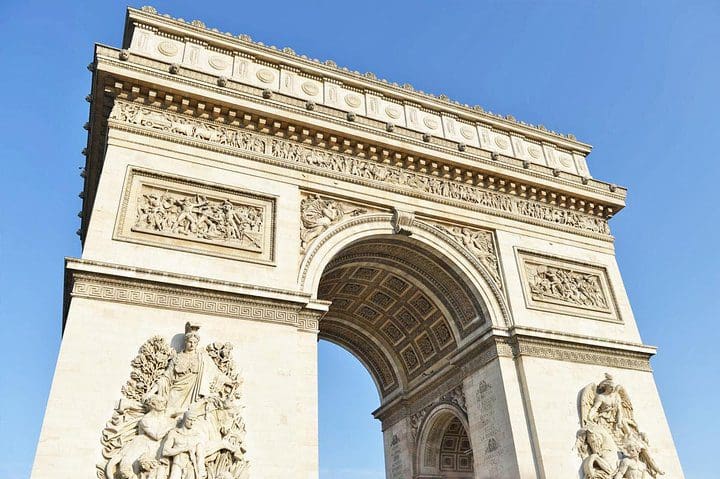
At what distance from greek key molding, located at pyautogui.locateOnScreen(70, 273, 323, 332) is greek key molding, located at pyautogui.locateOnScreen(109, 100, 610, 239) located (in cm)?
318

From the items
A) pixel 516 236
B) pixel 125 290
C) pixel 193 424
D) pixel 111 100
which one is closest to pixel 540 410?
pixel 516 236

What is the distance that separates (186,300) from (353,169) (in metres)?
4.89

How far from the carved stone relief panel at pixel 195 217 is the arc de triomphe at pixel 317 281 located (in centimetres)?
4

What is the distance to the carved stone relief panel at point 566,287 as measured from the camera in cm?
1382

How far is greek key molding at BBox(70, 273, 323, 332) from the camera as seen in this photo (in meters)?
9.58

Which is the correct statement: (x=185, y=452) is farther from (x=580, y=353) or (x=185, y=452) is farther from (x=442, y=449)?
(x=580, y=353)

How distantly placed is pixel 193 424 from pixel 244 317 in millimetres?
2109

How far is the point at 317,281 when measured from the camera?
11.6 metres

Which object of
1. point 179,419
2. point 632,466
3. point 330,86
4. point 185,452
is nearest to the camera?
point 185,452

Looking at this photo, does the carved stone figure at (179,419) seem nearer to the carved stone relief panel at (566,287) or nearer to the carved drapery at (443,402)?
the carved drapery at (443,402)

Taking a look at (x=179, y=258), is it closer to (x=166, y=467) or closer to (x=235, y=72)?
(x=166, y=467)

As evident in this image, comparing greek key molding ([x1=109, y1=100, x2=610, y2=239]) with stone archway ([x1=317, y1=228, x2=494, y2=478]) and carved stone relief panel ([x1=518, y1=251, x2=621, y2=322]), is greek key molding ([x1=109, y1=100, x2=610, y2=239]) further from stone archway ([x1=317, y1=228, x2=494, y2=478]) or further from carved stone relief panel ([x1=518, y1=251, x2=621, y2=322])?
stone archway ([x1=317, y1=228, x2=494, y2=478])

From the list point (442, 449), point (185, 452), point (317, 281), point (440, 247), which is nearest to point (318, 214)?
point (317, 281)

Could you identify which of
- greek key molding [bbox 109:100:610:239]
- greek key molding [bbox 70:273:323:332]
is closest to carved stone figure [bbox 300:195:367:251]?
greek key molding [bbox 109:100:610:239]
